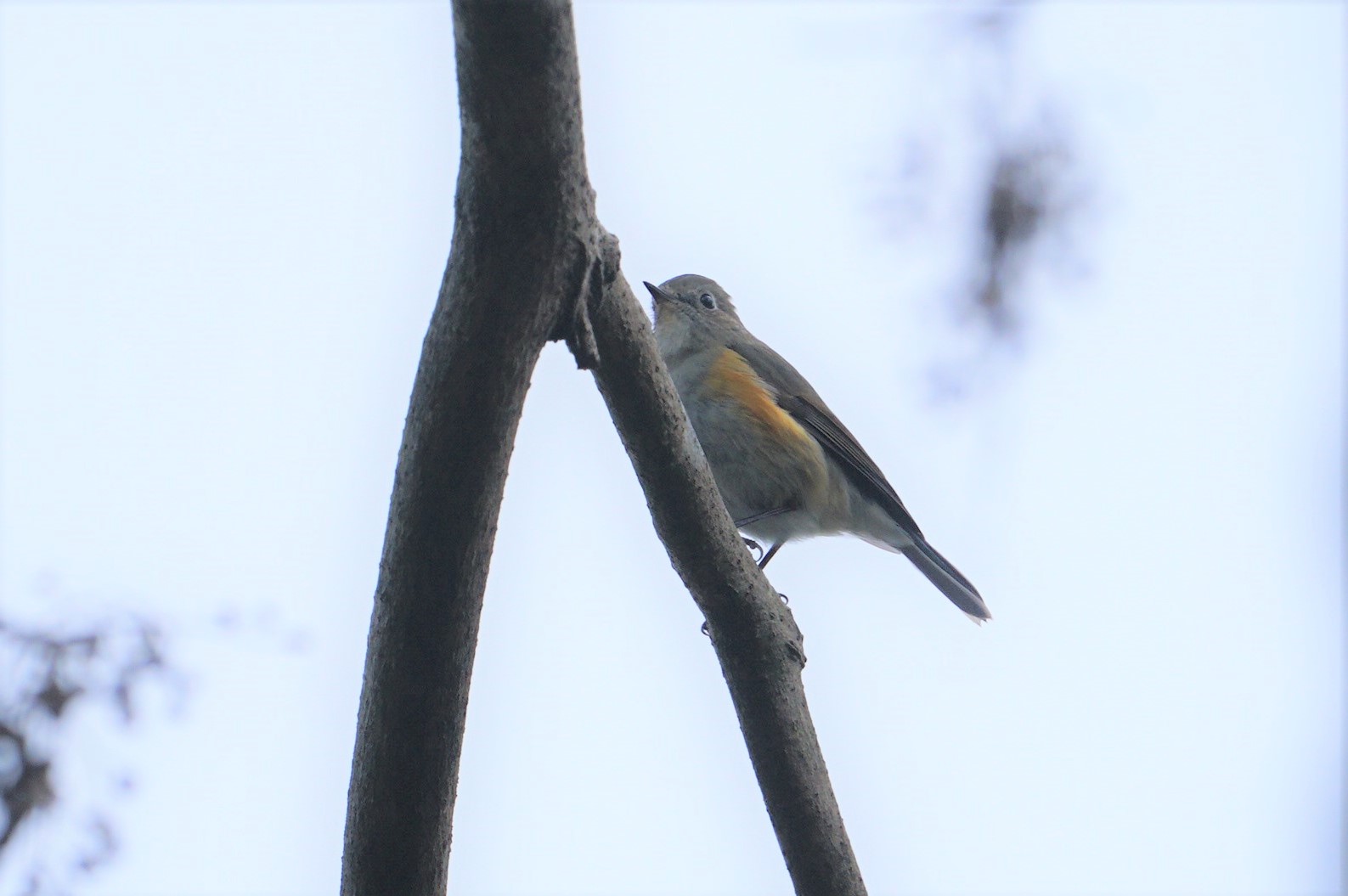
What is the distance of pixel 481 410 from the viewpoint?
7.06ft

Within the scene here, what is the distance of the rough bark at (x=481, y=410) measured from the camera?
6.36 feet

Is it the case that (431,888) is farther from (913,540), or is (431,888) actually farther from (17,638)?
(913,540)

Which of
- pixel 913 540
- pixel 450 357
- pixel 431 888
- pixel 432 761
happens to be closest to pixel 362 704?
pixel 432 761

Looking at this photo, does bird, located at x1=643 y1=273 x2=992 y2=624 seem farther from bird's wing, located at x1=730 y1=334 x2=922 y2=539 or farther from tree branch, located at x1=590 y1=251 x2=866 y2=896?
tree branch, located at x1=590 y1=251 x2=866 y2=896

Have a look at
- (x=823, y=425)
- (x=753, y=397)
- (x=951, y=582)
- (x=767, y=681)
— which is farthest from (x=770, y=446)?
(x=767, y=681)

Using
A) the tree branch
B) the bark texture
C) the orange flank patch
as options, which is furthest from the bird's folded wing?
the bark texture

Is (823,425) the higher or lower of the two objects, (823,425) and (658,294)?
the lower

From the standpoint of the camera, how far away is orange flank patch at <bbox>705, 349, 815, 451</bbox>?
5.30 metres

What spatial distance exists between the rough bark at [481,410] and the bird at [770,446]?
2423 mm

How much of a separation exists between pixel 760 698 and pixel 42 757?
158cm

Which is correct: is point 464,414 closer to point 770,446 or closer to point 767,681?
point 767,681

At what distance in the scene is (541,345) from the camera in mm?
2217

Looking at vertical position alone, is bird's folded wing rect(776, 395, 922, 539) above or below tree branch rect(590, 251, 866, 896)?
above

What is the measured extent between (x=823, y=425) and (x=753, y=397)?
504 millimetres
